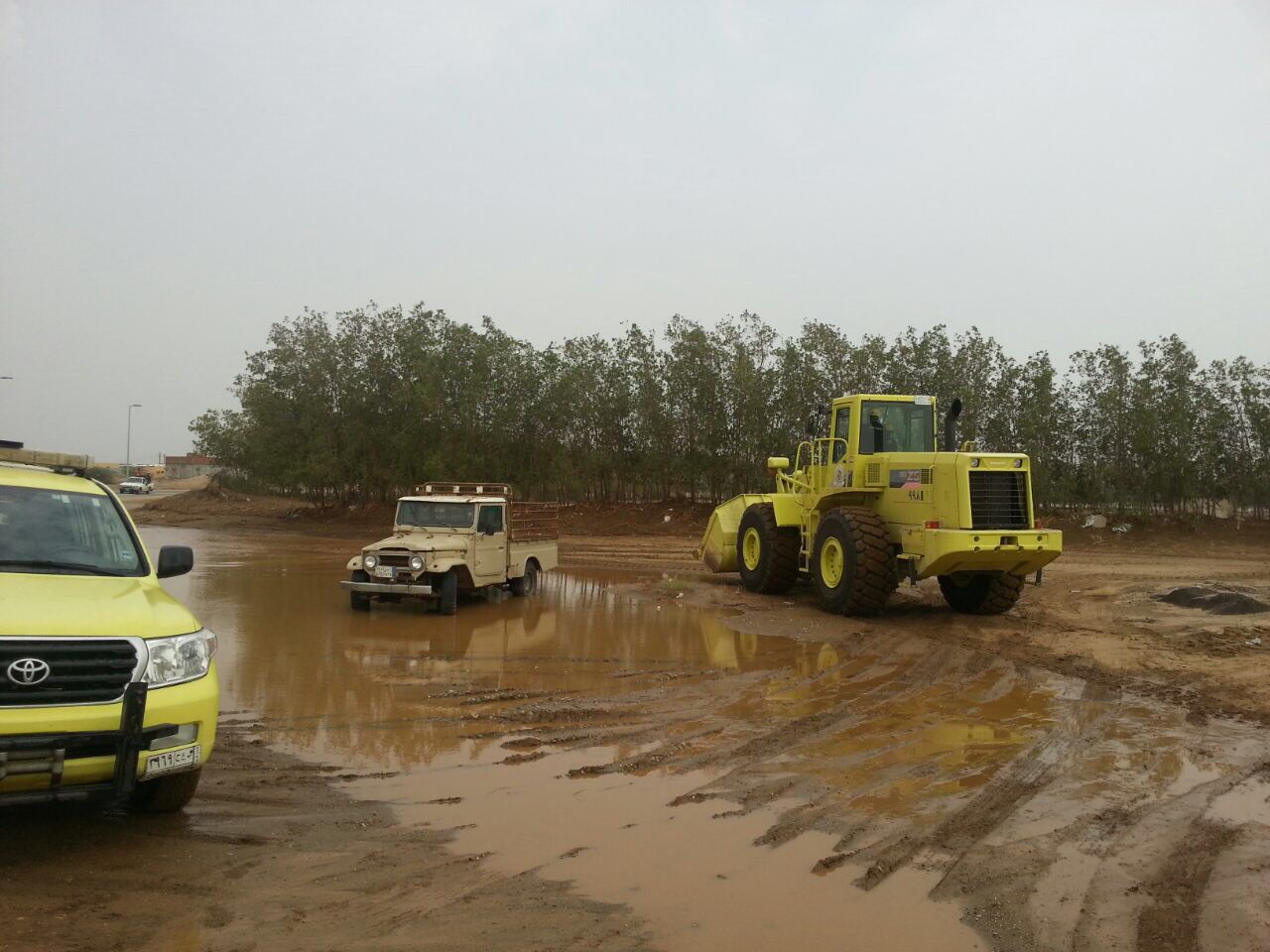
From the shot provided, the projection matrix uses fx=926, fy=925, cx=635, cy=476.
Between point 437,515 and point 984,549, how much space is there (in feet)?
25.0

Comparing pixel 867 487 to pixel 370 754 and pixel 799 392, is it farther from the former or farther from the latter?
pixel 799 392

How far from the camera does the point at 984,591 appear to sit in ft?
42.7

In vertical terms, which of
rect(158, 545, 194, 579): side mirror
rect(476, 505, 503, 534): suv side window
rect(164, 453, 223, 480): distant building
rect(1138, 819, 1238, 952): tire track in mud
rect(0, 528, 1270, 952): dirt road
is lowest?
rect(1138, 819, 1238, 952): tire track in mud

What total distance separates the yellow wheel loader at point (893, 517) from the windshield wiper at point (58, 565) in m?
9.03

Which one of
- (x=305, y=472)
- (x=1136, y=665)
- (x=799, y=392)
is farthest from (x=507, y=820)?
(x=305, y=472)

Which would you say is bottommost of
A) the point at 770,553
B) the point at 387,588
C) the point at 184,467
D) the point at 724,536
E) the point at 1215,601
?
the point at 1215,601

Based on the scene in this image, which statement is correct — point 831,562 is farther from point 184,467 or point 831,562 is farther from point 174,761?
point 184,467

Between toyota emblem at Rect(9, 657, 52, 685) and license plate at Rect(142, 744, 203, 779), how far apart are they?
611 millimetres

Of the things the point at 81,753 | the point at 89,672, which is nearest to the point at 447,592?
the point at 89,672

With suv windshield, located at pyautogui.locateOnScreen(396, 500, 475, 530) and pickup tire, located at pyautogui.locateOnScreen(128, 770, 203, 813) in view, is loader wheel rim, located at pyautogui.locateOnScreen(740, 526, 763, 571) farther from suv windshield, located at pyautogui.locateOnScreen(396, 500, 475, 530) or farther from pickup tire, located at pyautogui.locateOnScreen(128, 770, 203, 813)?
pickup tire, located at pyautogui.locateOnScreen(128, 770, 203, 813)

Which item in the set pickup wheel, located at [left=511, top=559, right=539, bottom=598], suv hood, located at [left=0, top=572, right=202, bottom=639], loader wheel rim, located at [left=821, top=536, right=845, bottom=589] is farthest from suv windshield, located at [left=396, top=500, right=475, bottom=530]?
suv hood, located at [left=0, top=572, right=202, bottom=639]

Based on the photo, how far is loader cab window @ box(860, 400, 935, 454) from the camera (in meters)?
13.1

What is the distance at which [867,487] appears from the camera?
1292 centimetres

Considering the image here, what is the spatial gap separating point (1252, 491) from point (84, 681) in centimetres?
2975
